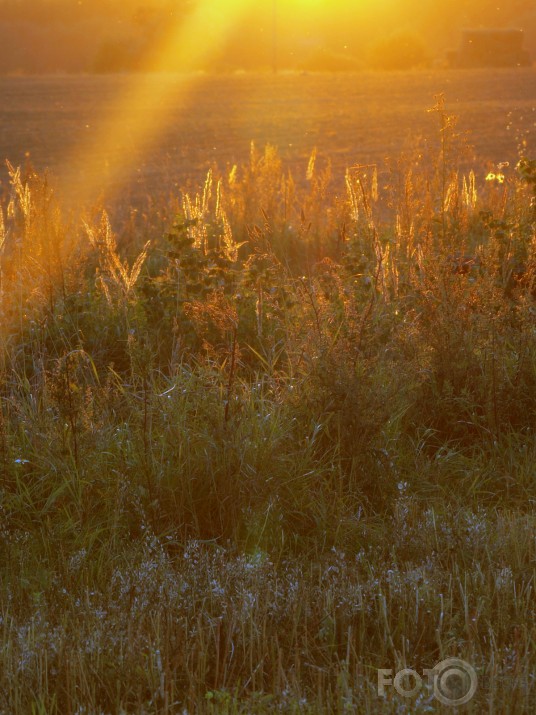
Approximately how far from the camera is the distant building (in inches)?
1938

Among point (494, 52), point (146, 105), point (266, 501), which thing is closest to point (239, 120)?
point (146, 105)

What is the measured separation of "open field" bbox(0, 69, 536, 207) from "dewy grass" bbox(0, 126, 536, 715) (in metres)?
6.09

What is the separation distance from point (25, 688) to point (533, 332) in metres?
2.93

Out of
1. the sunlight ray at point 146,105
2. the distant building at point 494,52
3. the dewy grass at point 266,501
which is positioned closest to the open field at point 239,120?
the sunlight ray at point 146,105

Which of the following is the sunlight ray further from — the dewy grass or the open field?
the dewy grass

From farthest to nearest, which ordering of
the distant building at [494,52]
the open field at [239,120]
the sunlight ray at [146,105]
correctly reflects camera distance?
the distant building at [494,52], the open field at [239,120], the sunlight ray at [146,105]

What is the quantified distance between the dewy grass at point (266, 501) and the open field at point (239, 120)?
6.09 metres

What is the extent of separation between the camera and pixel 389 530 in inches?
130

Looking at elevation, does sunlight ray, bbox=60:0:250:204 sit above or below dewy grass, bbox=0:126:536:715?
above

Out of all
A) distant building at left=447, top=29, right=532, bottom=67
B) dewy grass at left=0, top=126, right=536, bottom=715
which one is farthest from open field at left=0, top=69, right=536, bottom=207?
distant building at left=447, top=29, right=532, bottom=67

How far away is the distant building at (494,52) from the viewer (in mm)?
49219

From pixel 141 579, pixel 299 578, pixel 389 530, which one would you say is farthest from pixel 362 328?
pixel 141 579

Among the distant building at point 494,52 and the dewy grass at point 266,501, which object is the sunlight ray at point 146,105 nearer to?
the dewy grass at point 266,501

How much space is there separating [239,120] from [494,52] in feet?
93.1
